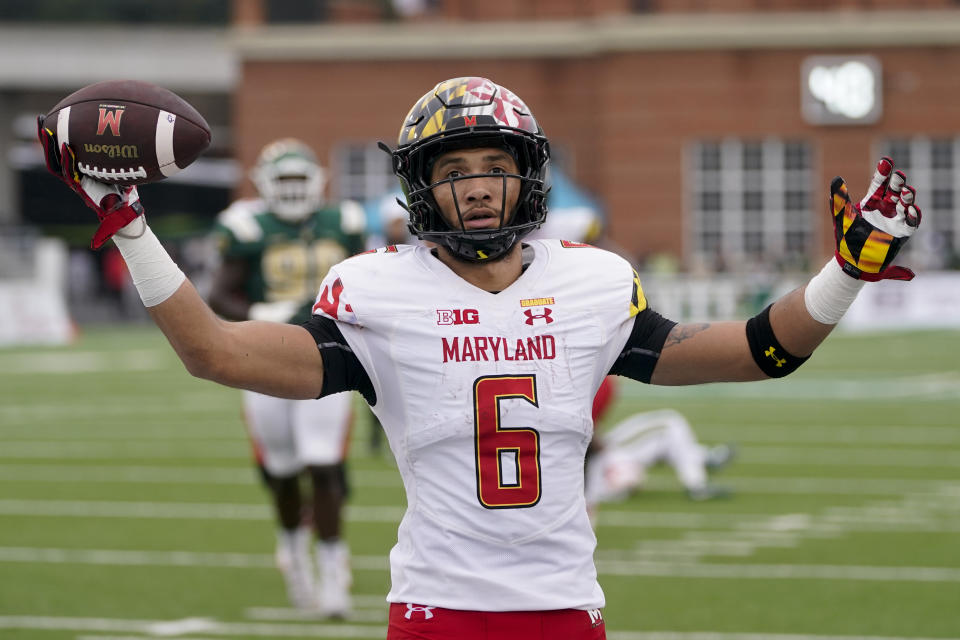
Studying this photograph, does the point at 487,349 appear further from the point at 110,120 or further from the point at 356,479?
the point at 356,479

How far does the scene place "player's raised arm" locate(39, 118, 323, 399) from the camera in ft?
9.77

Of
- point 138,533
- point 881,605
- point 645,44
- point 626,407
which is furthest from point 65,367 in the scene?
point 645,44

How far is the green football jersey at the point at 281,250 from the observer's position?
6.95 meters

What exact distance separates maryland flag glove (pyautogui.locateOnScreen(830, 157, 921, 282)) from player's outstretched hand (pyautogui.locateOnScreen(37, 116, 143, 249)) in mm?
1354

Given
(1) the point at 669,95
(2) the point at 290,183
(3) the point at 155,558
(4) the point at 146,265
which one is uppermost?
(1) the point at 669,95

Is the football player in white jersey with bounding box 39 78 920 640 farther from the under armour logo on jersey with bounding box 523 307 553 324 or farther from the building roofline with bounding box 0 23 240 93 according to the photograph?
the building roofline with bounding box 0 23 240 93

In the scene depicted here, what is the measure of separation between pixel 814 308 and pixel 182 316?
1.24m

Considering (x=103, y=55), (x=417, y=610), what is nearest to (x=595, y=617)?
(x=417, y=610)

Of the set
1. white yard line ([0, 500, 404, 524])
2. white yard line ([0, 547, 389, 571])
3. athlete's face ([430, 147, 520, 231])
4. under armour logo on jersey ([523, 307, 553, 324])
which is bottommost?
white yard line ([0, 500, 404, 524])

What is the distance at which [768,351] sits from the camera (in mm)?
3244

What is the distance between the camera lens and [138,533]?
8.58 meters

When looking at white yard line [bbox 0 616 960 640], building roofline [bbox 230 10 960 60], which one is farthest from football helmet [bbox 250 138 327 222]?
building roofline [bbox 230 10 960 60]

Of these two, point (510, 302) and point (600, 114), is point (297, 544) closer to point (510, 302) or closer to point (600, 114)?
point (510, 302)

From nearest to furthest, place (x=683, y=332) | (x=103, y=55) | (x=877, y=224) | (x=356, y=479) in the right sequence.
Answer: (x=877, y=224) → (x=683, y=332) → (x=356, y=479) → (x=103, y=55)
